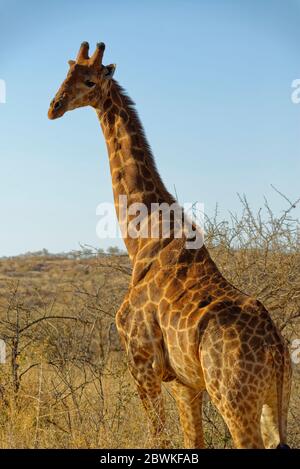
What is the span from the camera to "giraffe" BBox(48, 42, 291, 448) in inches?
213

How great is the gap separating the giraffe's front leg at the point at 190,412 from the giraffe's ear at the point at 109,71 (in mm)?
3020

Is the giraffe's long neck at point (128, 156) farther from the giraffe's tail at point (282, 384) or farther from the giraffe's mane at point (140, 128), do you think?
the giraffe's tail at point (282, 384)

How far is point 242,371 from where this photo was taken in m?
5.36

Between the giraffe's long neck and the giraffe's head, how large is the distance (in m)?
0.12

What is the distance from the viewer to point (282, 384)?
5566 millimetres

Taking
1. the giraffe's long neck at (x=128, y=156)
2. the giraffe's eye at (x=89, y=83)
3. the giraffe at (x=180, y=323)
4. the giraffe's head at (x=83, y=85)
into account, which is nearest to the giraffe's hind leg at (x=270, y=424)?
the giraffe at (x=180, y=323)

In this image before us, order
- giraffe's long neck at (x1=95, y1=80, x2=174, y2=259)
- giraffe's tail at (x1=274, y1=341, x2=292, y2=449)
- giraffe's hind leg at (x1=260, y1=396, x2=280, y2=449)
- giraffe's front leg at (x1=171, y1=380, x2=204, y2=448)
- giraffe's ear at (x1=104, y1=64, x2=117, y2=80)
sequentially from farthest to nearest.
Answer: giraffe's ear at (x1=104, y1=64, x2=117, y2=80) → giraffe's long neck at (x1=95, y1=80, x2=174, y2=259) → giraffe's front leg at (x1=171, y1=380, x2=204, y2=448) → giraffe's hind leg at (x1=260, y1=396, x2=280, y2=449) → giraffe's tail at (x1=274, y1=341, x2=292, y2=449)

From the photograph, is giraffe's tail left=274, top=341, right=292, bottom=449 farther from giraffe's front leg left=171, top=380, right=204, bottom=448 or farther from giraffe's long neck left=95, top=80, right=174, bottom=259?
giraffe's long neck left=95, top=80, right=174, bottom=259

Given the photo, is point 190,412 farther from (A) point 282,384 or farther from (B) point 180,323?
(A) point 282,384

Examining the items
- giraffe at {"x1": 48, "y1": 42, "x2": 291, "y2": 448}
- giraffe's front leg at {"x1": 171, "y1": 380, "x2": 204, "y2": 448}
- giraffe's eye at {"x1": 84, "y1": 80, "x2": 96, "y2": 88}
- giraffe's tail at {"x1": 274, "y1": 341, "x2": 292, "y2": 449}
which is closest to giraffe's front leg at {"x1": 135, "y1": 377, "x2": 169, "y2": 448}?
giraffe at {"x1": 48, "y1": 42, "x2": 291, "y2": 448}

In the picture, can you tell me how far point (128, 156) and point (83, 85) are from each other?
2.67 feet

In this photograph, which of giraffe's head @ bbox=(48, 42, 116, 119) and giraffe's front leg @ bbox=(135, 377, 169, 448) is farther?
giraffe's head @ bbox=(48, 42, 116, 119)
